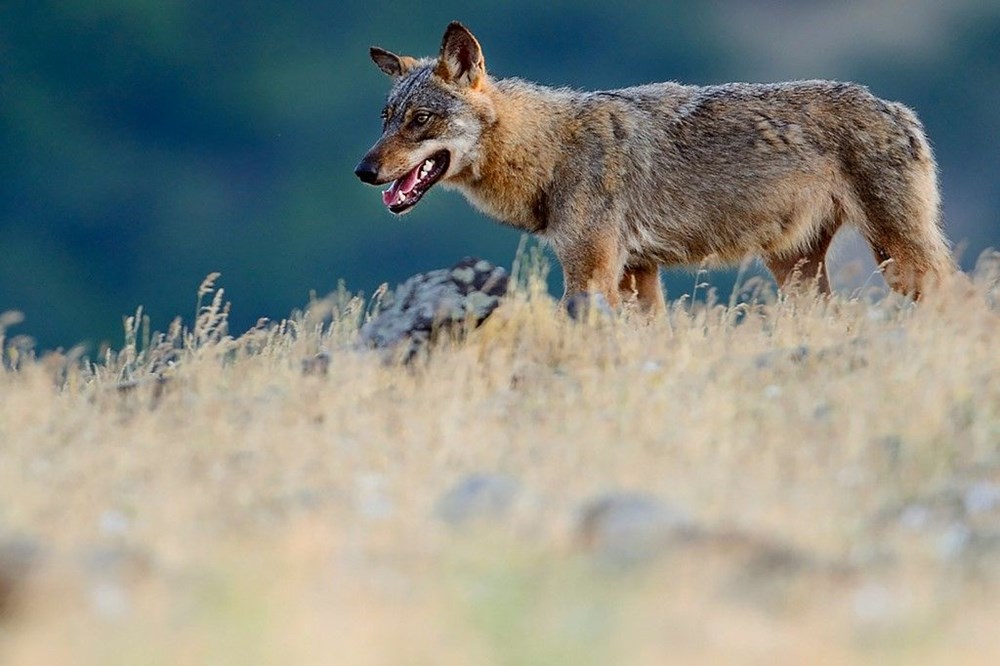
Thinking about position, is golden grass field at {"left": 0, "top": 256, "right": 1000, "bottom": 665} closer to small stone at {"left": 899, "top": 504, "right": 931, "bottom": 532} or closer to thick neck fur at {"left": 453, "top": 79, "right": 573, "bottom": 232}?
small stone at {"left": 899, "top": 504, "right": 931, "bottom": 532}

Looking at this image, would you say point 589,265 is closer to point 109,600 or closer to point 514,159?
point 514,159

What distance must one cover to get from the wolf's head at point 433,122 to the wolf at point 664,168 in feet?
0.04

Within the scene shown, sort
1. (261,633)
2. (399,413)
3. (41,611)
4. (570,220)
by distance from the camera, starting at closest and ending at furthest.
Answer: (261,633)
(41,611)
(399,413)
(570,220)

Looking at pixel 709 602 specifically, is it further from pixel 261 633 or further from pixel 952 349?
pixel 952 349

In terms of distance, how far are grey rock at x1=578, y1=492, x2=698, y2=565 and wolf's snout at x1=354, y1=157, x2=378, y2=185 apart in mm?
6113

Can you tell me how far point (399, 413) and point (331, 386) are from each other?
67 centimetres

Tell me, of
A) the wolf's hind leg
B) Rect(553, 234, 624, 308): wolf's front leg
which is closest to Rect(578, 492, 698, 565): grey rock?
Rect(553, 234, 624, 308): wolf's front leg

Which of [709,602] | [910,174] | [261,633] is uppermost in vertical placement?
[910,174]

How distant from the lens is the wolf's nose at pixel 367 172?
11.2 m

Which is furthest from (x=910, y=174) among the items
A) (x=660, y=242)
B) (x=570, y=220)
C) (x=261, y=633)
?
(x=261, y=633)

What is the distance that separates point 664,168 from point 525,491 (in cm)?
674

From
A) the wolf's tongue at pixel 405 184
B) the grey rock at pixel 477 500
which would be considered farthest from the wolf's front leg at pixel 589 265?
the grey rock at pixel 477 500

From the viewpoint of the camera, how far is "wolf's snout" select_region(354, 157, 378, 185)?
11.2 metres

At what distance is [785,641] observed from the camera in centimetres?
435
